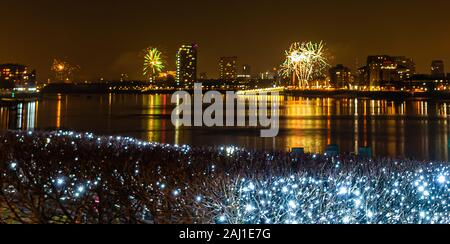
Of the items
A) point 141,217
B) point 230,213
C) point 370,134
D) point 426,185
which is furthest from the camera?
point 370,134

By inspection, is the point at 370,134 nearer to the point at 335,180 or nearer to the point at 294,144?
the point at 294,144

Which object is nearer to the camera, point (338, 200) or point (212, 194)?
point (212, 194)

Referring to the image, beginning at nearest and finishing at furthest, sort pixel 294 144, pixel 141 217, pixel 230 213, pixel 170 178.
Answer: pixel 230 213 → pixel 141 217 → pixel 170 178 → pixel 294 144

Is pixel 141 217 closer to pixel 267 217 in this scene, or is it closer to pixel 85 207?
pixel 85 207

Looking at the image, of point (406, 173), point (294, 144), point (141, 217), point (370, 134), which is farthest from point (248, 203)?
point (370, 134)

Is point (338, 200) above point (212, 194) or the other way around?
the other way around
